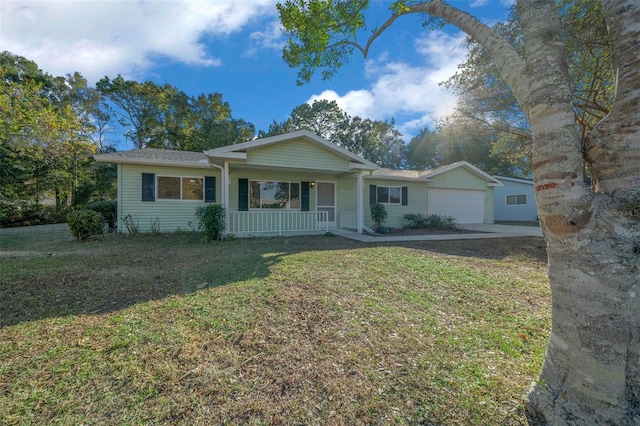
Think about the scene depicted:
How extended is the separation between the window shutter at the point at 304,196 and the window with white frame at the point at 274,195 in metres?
0.14

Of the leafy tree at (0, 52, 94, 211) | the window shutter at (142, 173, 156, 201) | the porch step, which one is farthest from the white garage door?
the leafy tree at (0, 52, 94, 211)

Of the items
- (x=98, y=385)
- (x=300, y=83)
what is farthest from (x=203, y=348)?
(x=300, y=83)

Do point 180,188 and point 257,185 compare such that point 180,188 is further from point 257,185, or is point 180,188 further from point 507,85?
point 507,85

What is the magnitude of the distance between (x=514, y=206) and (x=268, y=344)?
24059 mm

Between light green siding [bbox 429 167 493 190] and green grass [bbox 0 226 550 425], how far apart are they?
413 inches

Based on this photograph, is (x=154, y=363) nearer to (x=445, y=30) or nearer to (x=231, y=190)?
(x=445, y=30)

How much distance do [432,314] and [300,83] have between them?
5.73 meters

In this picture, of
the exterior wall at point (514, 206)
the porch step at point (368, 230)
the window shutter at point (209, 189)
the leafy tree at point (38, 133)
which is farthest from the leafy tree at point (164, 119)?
the exterior wall at point (514, 206)

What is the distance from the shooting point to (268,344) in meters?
2.45

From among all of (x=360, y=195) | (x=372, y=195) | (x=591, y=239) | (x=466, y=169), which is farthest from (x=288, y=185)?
(x=466, y=169)

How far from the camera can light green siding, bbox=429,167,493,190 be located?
47.9 ft

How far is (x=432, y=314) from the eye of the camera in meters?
3.10

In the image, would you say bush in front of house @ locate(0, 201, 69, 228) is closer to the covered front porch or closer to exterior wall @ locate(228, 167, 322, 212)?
exterior wall @ locate(228, 167, 322, 212)

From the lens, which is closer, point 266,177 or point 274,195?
point 266,177
